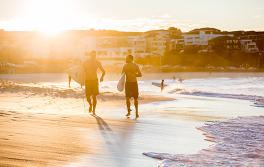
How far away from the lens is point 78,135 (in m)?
7.66

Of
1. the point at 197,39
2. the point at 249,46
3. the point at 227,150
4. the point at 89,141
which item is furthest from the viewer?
the point at 197,39

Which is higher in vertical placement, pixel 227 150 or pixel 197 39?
pixel 197 39

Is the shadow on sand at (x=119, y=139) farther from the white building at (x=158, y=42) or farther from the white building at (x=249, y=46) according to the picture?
the white building at (x=249, y=46)

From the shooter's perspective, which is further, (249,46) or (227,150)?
(249,46)

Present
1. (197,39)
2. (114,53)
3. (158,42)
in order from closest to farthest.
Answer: (114,53) → (158,42) → (197,39)

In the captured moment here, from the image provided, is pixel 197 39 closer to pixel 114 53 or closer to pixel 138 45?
pixel 138 45

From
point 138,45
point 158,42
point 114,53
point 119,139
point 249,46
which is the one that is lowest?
point 119,139

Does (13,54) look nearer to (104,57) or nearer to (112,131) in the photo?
(104,57)

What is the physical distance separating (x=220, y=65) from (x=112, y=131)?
489ft

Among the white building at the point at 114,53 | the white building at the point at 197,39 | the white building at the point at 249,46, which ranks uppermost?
the white building at the point at 197,39

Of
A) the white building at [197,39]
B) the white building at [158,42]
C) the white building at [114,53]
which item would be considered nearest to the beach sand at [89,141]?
the white building at [114,53]

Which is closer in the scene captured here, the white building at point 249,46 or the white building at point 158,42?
the white building at point 249,46

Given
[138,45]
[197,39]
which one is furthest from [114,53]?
[197,39]

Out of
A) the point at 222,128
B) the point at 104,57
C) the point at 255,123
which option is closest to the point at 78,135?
the point at 222,128
